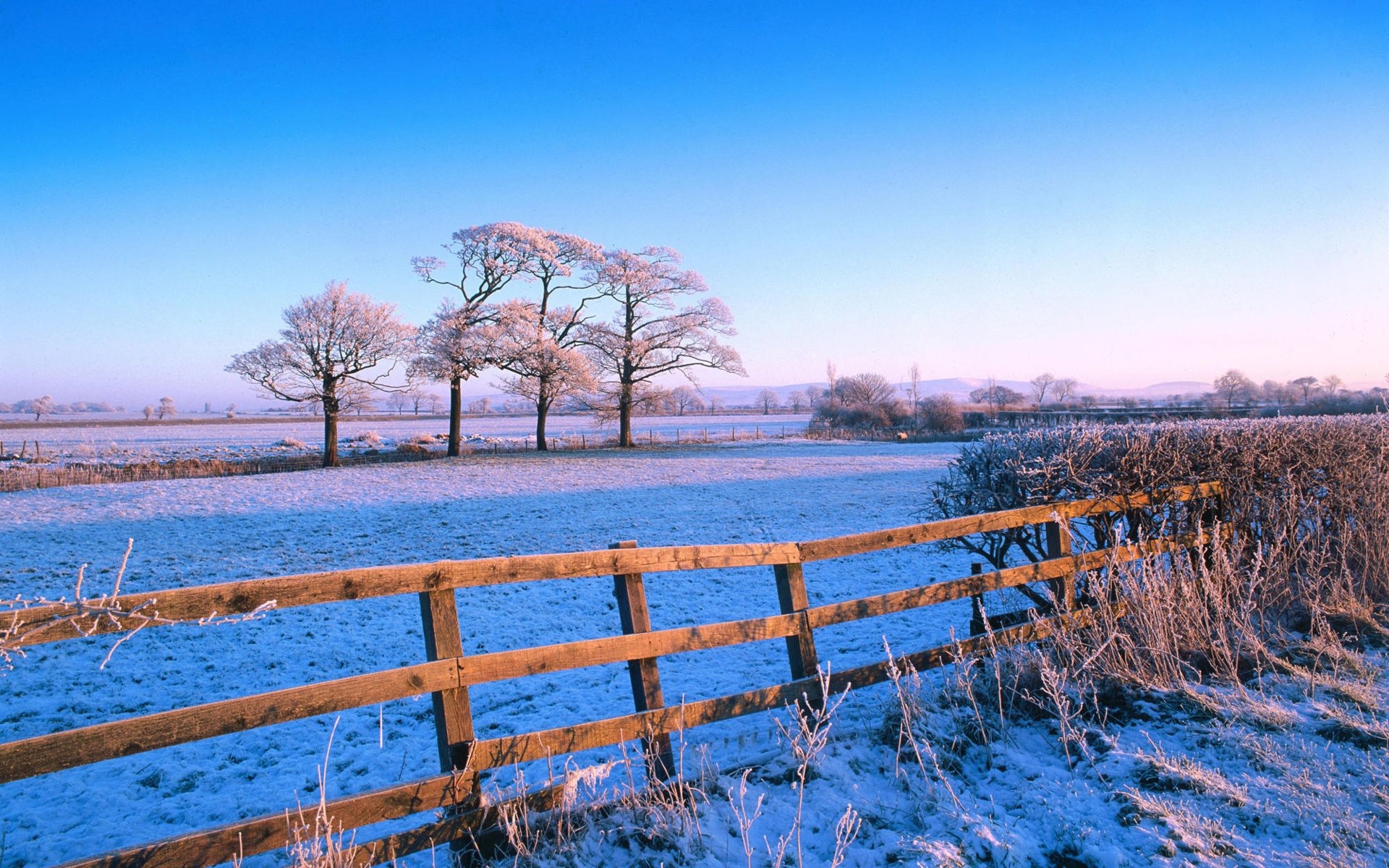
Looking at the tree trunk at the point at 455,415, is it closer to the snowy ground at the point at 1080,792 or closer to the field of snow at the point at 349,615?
the field of snow at the point at 349,615

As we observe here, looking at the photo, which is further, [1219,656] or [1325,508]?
[1325,508]

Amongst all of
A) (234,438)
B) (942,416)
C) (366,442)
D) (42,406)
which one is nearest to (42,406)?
(42,406)

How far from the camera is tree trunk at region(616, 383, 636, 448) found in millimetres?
38906

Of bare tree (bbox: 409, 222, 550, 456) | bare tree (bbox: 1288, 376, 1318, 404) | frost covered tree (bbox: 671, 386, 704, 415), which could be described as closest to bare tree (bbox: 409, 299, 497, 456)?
bare tree (bbox: 409, 222, 550, 456)

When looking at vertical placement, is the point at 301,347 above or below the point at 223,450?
above

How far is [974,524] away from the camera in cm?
486

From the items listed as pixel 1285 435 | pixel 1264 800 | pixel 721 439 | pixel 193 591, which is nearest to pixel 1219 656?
pixel 1264 800

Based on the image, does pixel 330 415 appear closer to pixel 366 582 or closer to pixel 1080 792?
pixel 366 582

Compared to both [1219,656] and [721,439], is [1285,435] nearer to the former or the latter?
[1219,656]

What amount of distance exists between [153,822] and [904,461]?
97.7ft

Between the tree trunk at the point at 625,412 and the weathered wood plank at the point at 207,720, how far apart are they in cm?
3606

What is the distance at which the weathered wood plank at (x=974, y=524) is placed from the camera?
4.26 meters

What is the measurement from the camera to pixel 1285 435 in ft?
21.0

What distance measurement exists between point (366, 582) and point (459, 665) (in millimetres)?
569
